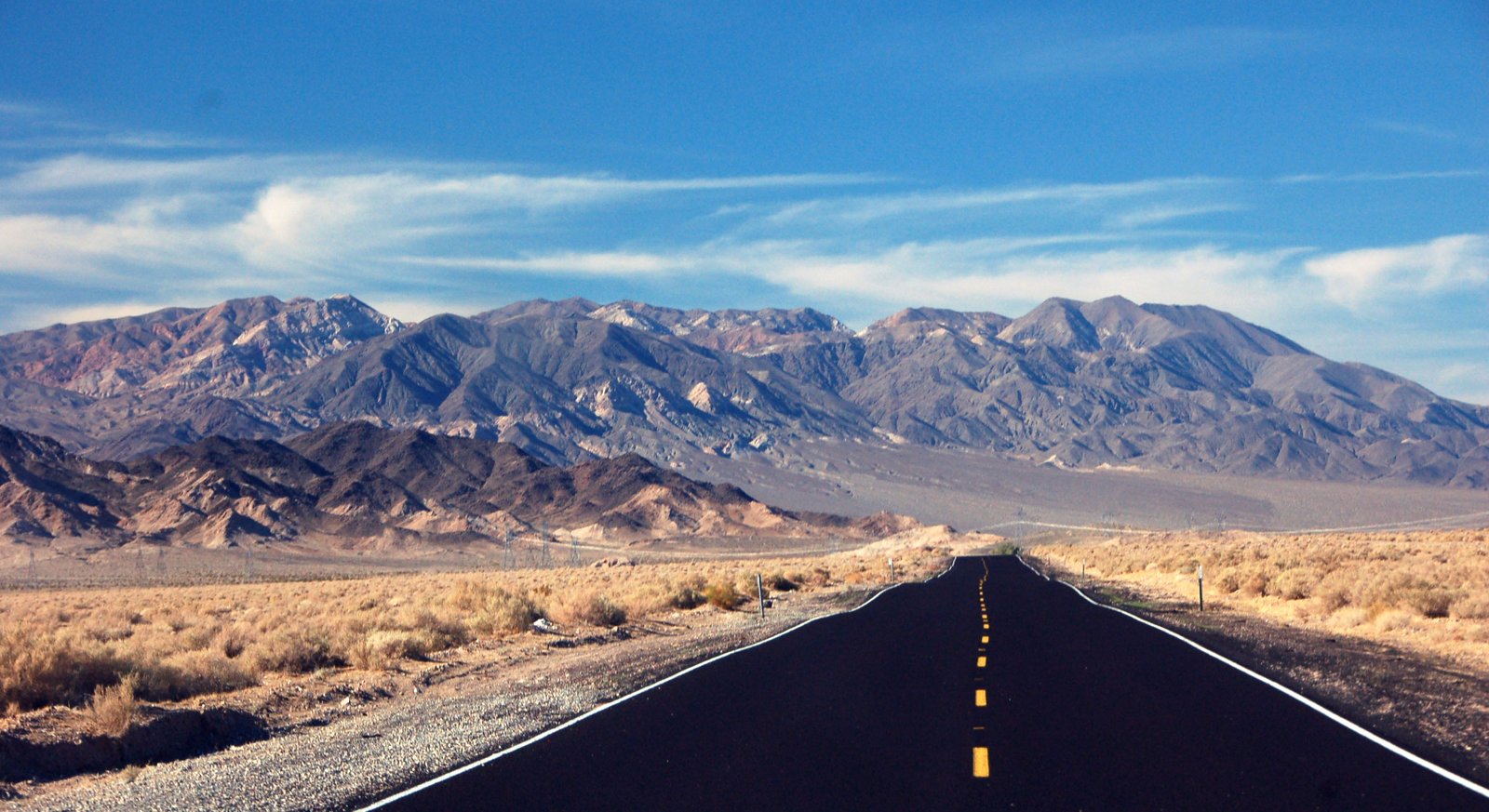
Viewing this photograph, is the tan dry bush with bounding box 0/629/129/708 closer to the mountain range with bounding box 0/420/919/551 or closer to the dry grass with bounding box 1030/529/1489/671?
the dry grass with bounding box 1030/529/1489/671

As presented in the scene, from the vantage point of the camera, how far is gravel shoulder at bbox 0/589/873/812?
410 inches

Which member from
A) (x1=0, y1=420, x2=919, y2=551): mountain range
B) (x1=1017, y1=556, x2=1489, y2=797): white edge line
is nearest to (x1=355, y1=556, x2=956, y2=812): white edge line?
(x1=1017, y1=556, x2=1489, y2=797): white edge line

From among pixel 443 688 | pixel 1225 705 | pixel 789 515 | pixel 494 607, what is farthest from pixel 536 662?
pixel 789 515

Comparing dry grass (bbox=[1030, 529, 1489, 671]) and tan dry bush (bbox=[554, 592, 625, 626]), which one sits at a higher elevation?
dry grass (bbox=[1030, 529, 1489, 671])

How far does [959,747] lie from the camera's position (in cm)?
1064

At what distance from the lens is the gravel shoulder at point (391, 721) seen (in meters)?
10.4

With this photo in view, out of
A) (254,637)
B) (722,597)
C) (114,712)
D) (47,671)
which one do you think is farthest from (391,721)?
(722,597)

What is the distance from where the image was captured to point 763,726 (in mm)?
12094

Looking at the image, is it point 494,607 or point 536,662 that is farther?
point 494,607

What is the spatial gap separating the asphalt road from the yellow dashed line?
2 centimetres

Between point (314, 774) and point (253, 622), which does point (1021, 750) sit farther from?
point (253, 622)

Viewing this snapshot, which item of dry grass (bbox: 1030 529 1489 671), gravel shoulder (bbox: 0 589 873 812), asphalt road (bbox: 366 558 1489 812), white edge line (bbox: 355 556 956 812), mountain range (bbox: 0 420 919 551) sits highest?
mountain range (bbox: 0 420 919 551)

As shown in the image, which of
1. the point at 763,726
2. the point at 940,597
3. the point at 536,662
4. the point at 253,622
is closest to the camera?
the point at 763,726

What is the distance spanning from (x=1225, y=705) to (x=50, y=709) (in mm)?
12759
